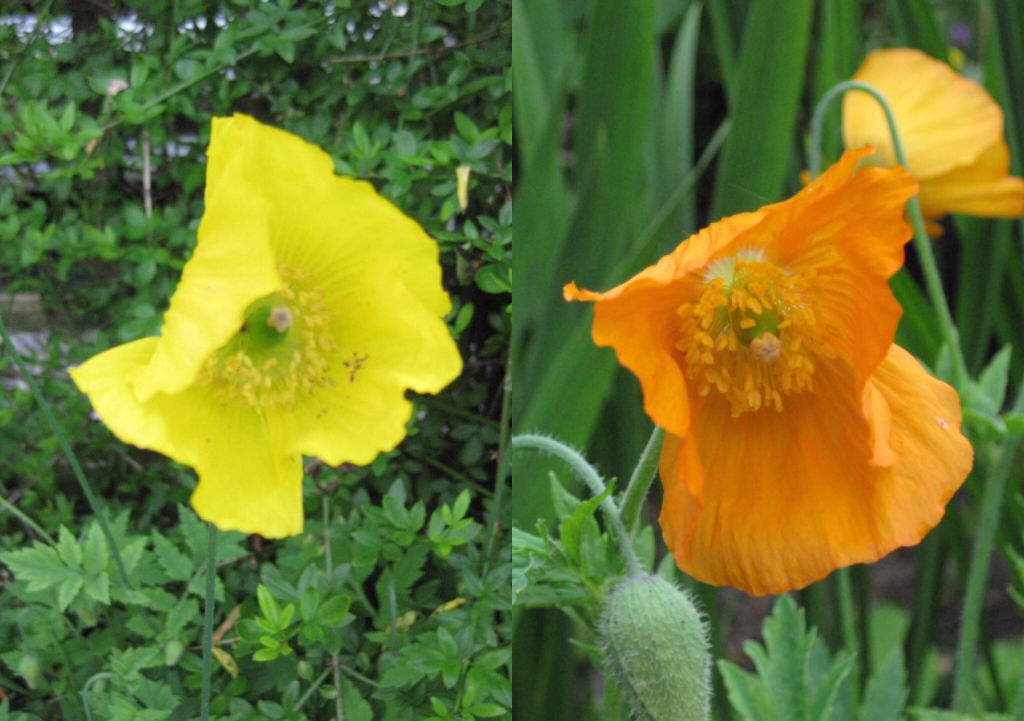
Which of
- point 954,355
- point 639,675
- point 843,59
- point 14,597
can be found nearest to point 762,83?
point 954,355

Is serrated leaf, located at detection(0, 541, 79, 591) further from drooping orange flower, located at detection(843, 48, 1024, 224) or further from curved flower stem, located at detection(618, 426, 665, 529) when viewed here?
drooping orange flower, located at detection(843, 48, 1024, 224)

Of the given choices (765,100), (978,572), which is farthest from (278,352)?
(978,572)

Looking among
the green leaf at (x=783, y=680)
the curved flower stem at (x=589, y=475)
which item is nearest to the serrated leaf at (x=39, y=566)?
the curved flower stem at (x=589, y=475)

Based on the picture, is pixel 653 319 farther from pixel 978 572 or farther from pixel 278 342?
pixel 978 572

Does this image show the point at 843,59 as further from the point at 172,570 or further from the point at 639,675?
the point at 172,570

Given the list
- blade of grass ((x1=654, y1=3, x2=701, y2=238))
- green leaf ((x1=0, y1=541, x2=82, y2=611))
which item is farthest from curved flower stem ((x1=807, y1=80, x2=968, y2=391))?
green leaf ((x1=0, y1=541, x2=82, y2=611))

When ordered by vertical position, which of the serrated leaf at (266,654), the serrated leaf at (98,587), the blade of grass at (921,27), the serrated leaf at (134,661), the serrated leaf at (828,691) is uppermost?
the blade of grass at (921,27)

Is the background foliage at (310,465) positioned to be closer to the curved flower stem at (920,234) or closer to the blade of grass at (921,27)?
the curved flower stem at (920,234)
